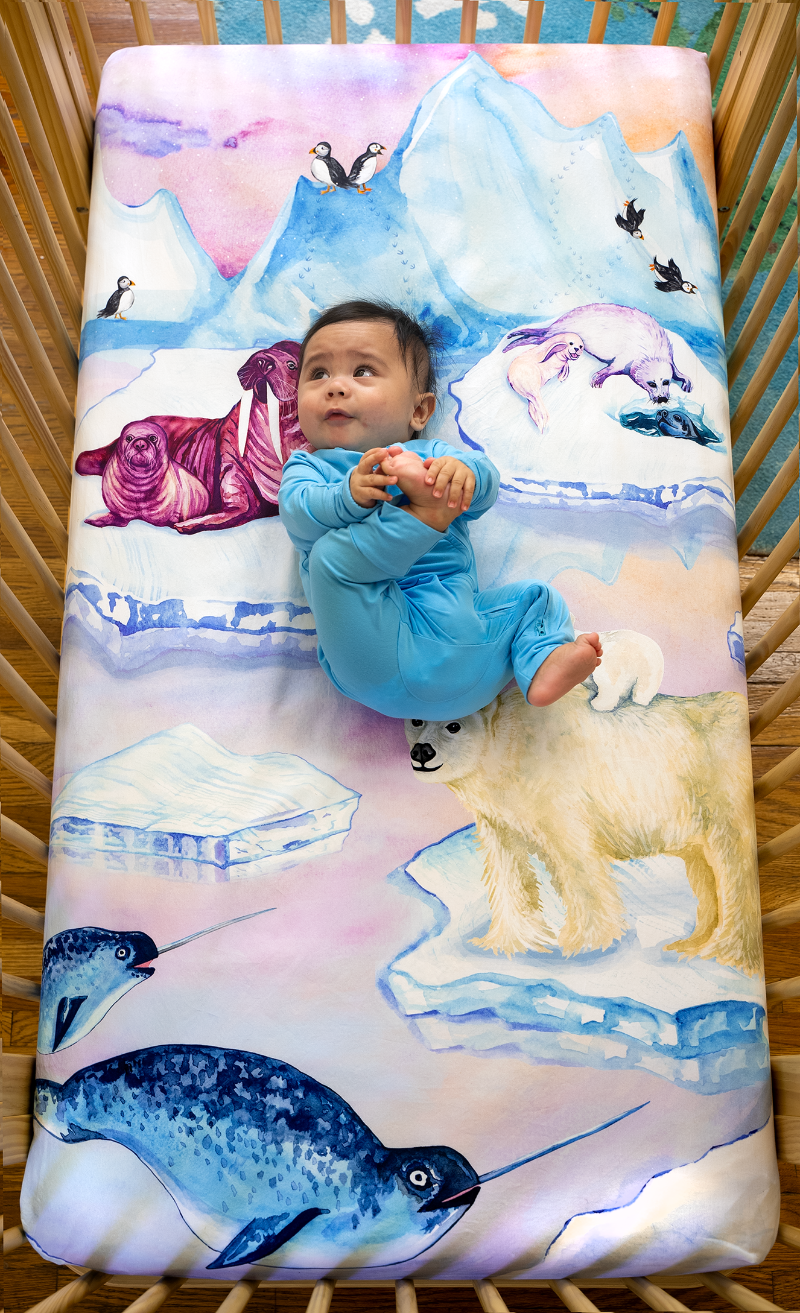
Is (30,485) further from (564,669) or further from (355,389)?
(564,669)

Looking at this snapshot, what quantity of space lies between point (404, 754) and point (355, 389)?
1.22 ft

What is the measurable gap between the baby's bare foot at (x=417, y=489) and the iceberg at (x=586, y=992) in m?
0.30

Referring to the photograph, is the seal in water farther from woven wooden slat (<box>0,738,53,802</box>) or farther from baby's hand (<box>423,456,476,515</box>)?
woven wooden slat (<box>0,738,53,802</box>)

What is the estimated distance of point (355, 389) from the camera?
2.99 ft

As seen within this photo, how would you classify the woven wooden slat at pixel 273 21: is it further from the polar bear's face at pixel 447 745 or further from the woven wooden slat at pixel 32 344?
the polar bear's face at pixel 447 745

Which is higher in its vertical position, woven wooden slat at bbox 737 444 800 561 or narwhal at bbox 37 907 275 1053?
woven wooden slat at bbox 737 444 800 561

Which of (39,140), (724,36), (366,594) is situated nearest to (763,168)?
(724,36)

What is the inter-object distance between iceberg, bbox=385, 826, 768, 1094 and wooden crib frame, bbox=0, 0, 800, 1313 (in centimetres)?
6

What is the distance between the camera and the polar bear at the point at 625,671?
918mm

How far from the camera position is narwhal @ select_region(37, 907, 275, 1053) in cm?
83

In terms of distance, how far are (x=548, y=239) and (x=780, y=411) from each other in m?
0.33

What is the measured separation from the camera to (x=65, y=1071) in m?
0.82

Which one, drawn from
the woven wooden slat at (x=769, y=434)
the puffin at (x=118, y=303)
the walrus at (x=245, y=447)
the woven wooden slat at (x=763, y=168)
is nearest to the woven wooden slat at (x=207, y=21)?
the puffin at (x=118, y=303)

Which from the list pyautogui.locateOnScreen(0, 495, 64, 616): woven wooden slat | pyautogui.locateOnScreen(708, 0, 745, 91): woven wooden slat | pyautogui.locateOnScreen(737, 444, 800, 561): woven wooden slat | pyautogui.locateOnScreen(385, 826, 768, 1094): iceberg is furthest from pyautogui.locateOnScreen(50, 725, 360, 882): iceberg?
pyautogui.locateOnScreen(708, 0, 745, 91): woven wooden slat
